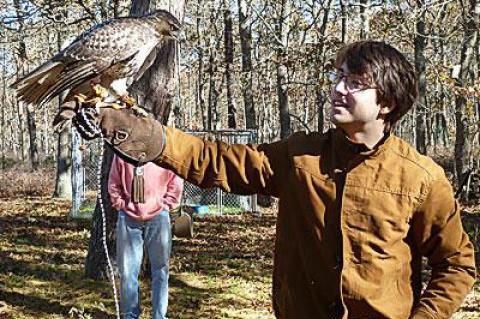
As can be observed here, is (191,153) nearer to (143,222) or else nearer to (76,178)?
(143,222)

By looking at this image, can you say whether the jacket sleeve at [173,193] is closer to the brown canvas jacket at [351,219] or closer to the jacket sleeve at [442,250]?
the brown canvas jacket at [351,219]

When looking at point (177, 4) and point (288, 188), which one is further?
point (177, 4)

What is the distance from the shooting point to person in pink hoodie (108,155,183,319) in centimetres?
483

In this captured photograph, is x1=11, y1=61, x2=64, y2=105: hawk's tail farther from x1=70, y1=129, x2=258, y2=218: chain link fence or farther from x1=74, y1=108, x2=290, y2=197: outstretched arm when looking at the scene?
x1=70, y1=129, x2=258, y2=218: chain link fence

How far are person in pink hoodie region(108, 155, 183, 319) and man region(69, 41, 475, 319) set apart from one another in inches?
111

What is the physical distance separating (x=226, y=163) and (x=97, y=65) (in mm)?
1193

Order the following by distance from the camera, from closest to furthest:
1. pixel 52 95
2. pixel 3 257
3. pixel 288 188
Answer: pixel 288 188 < pixel 52 95 < pixel 3 257

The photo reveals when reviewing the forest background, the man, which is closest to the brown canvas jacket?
the man

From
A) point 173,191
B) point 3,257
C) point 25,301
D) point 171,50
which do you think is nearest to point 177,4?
point 171,50

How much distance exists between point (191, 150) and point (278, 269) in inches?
19.4

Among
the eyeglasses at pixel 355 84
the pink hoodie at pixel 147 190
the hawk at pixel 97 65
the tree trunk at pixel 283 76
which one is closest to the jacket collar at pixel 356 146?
the eyeglasses at pixel 355 84

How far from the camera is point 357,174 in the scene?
1985 mm

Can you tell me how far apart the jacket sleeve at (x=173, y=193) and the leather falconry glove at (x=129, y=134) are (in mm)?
2990

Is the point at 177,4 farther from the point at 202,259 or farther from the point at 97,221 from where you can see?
the point at 202,259
